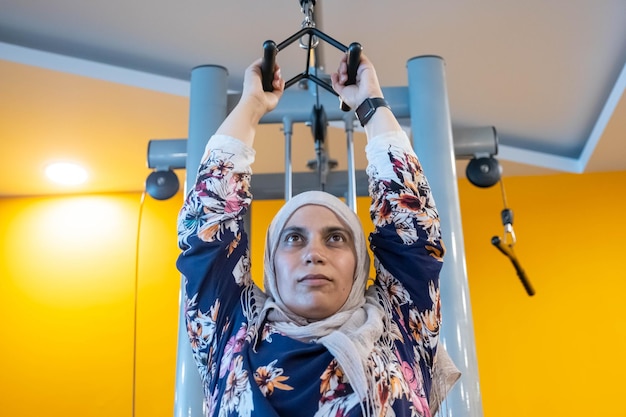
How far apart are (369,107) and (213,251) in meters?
0.35

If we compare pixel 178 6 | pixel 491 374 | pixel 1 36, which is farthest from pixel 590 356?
pixel 1 36

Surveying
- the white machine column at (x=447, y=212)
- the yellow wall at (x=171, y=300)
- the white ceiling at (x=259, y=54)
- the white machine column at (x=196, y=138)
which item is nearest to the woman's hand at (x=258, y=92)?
the white machine column at (x=196, y=138)

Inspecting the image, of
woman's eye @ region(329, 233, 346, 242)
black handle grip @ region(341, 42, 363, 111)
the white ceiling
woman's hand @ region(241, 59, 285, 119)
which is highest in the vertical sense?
the white ceiling

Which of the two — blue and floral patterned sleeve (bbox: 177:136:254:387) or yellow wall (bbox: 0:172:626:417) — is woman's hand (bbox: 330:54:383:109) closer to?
blue and floral patterned sleeve (bbox: 177:136:254:387)

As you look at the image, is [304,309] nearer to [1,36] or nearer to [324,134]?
[324,134]

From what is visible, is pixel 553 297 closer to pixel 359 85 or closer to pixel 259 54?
pixel 259 54

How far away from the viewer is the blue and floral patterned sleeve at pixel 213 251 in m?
0.81

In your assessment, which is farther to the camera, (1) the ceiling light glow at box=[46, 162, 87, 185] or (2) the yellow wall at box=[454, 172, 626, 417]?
(1) the ceiling light glow at box=[46, 162, 87, 185]

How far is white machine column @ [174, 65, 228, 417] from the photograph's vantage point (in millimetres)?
985

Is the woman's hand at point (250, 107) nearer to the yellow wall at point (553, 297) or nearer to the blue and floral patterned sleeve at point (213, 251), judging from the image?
the blue and floral patterned sleeve at point (213, 251)

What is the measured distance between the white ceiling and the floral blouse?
2.79ft

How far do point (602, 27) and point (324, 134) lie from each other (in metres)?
0.98

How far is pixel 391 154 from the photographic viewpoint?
88 cm

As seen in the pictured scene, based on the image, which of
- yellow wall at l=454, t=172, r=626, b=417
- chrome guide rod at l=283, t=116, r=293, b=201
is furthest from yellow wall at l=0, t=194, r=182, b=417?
chrome guide rod at l=283, t=116, r=293, b=201
